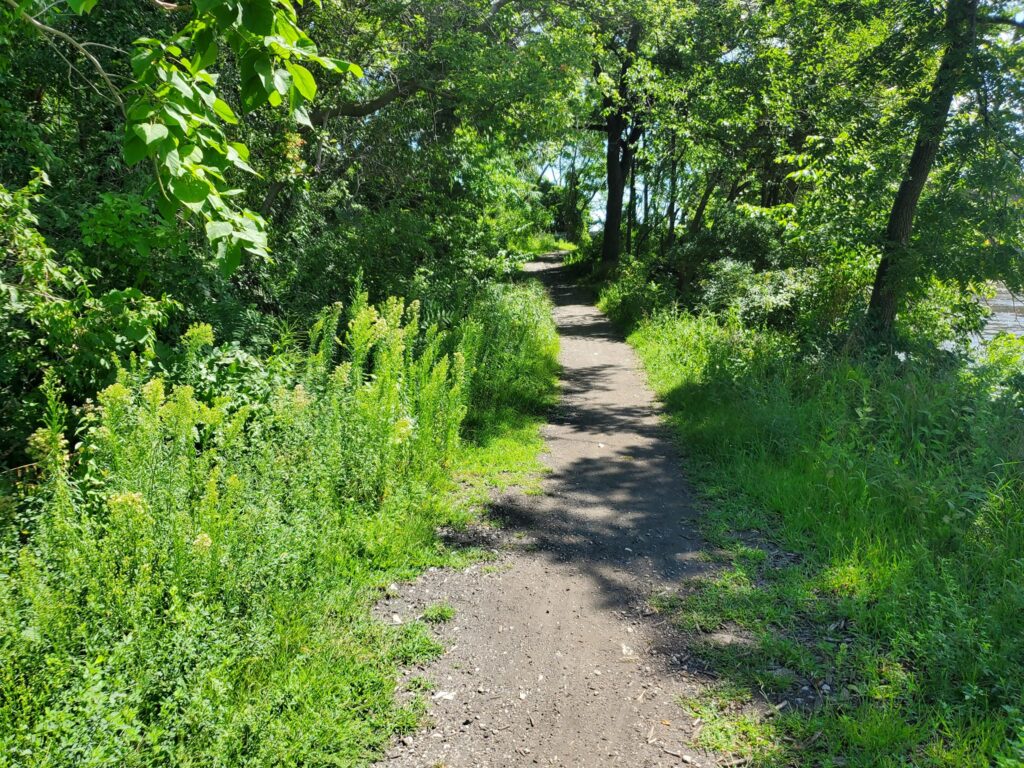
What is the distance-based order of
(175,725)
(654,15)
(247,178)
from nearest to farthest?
1. (175,725)
2. (247,178)
3. (654,15)

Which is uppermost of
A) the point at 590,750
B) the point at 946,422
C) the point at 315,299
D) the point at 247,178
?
the point at 247,178

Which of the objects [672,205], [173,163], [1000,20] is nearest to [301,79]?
[173,163]

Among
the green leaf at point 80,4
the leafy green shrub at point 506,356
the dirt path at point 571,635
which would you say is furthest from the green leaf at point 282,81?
the leafy green shrub at point 506,356

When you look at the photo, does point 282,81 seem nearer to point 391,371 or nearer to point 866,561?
point 391,371

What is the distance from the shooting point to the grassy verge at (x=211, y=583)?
2408 millimetres

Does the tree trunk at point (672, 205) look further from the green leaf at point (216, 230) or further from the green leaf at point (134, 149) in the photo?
the green leaf at point (134, 149)

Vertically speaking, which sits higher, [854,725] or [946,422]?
[946,422]

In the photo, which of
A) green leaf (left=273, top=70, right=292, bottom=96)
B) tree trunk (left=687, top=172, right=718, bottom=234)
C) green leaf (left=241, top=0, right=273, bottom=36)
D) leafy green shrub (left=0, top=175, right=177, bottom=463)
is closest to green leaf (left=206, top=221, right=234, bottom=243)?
green leaf (left=273, top=70, right=292, bottom=96)

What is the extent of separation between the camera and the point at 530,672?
347cm

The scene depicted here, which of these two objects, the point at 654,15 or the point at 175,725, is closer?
the point at 175,725

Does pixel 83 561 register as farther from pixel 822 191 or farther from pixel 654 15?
pixel 654 15

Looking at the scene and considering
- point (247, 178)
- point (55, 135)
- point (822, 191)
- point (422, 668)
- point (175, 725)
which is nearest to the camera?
point (175, 725)

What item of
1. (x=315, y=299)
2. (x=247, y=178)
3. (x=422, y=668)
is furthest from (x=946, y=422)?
(x=247, y=178)

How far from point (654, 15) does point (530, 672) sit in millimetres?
15387
